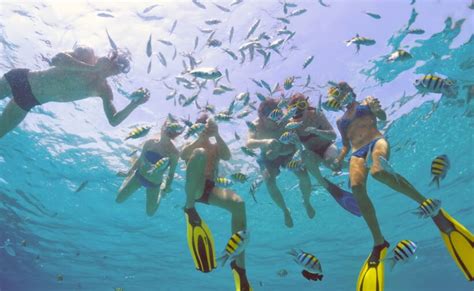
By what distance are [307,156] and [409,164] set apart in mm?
16003

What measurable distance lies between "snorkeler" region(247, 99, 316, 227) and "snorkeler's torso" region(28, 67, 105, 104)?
418 centimetres

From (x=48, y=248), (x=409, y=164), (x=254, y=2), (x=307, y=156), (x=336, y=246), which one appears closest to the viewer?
(x=307, y=156)

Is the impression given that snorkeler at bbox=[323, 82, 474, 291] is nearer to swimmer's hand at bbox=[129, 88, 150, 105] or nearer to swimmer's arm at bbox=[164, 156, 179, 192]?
swimmer's hand at bbox=[129, 88, 150, 105]

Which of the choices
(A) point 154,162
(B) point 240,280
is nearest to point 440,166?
(B) point 240,280

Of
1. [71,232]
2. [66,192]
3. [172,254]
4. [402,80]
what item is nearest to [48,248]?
[71,232]

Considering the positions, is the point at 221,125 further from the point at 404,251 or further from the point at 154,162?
the point at 404,251

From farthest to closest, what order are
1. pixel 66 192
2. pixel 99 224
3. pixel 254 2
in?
pixel 99 224, pixel 66 192, pixel 254 2

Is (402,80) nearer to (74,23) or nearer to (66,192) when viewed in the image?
(74,23)

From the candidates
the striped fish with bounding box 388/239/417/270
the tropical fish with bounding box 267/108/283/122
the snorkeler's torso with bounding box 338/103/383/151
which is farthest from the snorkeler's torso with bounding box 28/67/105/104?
the striped fish with bounding box 388/239/417/270

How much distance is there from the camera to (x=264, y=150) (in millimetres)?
9258

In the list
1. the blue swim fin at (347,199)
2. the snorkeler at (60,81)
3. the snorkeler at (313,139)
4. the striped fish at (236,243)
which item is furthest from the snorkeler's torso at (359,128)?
the snorkeler at (60,81)

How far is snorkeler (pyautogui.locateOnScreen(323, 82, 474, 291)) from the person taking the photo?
485 cm

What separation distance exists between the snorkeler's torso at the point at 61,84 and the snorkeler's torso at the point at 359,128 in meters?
6.06

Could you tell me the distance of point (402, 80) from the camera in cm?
1506
